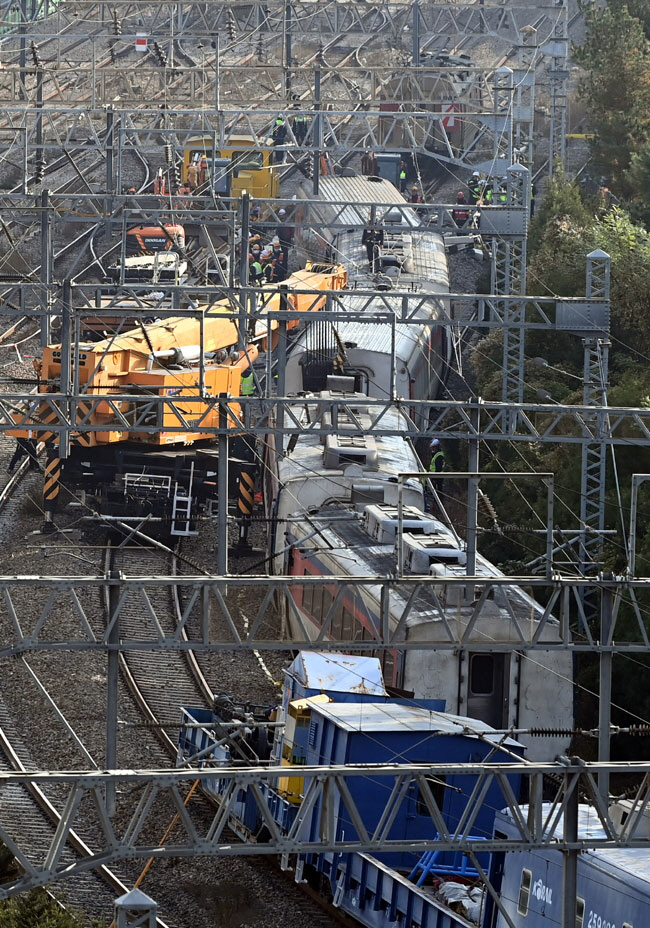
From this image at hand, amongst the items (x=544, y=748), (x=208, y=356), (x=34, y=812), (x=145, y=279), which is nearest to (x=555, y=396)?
(x=208, y=356)

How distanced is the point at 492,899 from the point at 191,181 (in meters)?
39.2

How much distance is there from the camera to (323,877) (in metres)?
19.0

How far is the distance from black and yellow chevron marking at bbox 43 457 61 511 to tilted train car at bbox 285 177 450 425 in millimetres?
5476

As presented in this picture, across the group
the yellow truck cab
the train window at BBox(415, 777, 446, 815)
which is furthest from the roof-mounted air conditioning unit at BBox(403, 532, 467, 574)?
the yellow truck cab

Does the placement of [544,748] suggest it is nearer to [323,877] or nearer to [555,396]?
A: [323,877]

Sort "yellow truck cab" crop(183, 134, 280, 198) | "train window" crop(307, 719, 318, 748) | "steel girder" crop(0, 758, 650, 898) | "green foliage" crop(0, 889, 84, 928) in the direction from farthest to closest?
"yellow truck cab" crop(183, 134, 280, 198) < "train window" crop(307, 719, 318, 748) < "green foliage" crop(0, 889, 84, 928) < "steel girder" crop(0, 758, 650, 898)

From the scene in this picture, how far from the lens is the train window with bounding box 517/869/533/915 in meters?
16.0

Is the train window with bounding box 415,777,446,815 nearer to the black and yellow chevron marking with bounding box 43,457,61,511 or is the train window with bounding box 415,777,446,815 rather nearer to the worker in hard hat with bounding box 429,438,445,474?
the black and yellow chevron marking with bounding box 43,457,61,511

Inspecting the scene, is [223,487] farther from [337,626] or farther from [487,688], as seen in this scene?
[487,688]

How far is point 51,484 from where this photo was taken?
31328 millimetres

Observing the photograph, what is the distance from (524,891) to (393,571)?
448 centimetres

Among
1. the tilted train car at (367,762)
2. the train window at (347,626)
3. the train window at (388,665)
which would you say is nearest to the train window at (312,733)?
the tilted train car at (367,762)

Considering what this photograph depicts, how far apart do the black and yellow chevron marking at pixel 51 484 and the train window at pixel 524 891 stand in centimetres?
1672

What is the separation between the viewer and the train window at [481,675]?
2211 cm
